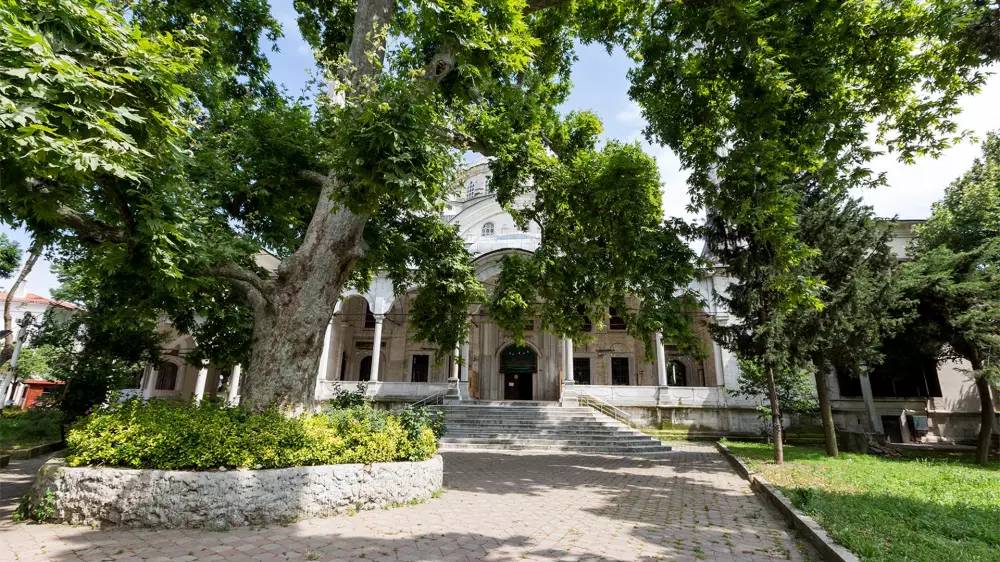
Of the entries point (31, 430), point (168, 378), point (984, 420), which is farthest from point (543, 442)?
point (168, 378)

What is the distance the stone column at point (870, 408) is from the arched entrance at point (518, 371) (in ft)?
50.7

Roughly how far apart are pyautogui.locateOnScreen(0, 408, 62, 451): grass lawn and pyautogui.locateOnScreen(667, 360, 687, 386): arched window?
24.7 m

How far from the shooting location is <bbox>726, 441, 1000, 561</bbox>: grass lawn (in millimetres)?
4383

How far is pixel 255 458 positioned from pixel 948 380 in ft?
89.0

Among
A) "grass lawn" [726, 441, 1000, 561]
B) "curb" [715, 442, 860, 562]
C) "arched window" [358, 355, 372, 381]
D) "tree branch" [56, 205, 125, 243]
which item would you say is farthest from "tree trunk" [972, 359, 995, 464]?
"arched window" [358, 355, 372, 381]

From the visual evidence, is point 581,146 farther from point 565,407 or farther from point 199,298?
point 565,407

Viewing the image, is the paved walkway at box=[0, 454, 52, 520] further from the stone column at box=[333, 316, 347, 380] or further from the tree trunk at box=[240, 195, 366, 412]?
the stone column at box=[333, 316, 347, 380]

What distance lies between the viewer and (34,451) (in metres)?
11.2

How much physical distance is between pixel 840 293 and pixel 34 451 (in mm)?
20550

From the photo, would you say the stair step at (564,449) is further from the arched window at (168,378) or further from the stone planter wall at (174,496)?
the arched window at (168,378)

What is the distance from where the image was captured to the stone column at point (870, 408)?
20.6 metres

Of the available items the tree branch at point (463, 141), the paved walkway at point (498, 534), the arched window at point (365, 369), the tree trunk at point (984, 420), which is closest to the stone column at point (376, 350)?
the arched window at point (365, 369)

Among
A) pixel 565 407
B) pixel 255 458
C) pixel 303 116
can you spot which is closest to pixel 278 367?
pixel 255 458

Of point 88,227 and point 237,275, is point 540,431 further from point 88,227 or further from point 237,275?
point 88,227
